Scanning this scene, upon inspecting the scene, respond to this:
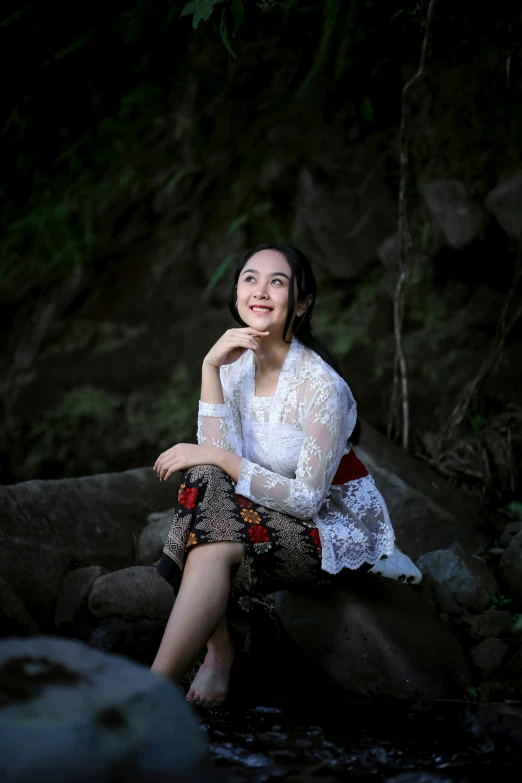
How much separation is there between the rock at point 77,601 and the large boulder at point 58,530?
0.04m

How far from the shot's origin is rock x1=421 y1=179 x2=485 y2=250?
176 inches

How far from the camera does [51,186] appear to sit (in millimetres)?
5621

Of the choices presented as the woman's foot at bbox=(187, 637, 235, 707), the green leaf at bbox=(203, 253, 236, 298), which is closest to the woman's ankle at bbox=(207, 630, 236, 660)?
the woman's foot at bbox=(187, 637, 235, 707)

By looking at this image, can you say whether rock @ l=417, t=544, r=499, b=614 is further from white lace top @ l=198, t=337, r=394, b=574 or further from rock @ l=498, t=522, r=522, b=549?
white lace top @ l=198, t=337, r=394, b=574

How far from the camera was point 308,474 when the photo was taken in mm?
2586

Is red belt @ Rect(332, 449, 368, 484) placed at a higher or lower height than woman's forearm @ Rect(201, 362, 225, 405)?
lower

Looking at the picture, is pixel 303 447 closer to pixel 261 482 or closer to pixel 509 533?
pixel 261 482

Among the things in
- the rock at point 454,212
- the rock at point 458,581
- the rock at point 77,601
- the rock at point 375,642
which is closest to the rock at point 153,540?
the rock at point 77,601

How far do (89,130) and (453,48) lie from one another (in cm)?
243

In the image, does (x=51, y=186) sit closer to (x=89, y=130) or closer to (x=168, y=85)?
(x=89, y=130)

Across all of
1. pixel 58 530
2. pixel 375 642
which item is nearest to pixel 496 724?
pixel 375 642

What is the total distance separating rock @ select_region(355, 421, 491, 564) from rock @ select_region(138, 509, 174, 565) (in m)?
0.98

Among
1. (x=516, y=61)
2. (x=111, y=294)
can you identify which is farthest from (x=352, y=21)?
(x=111, y=294)

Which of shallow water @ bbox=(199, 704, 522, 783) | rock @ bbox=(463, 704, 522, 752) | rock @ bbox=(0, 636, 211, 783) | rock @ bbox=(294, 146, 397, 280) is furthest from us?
rock @ bbox=(294, 146, 397, 280)
